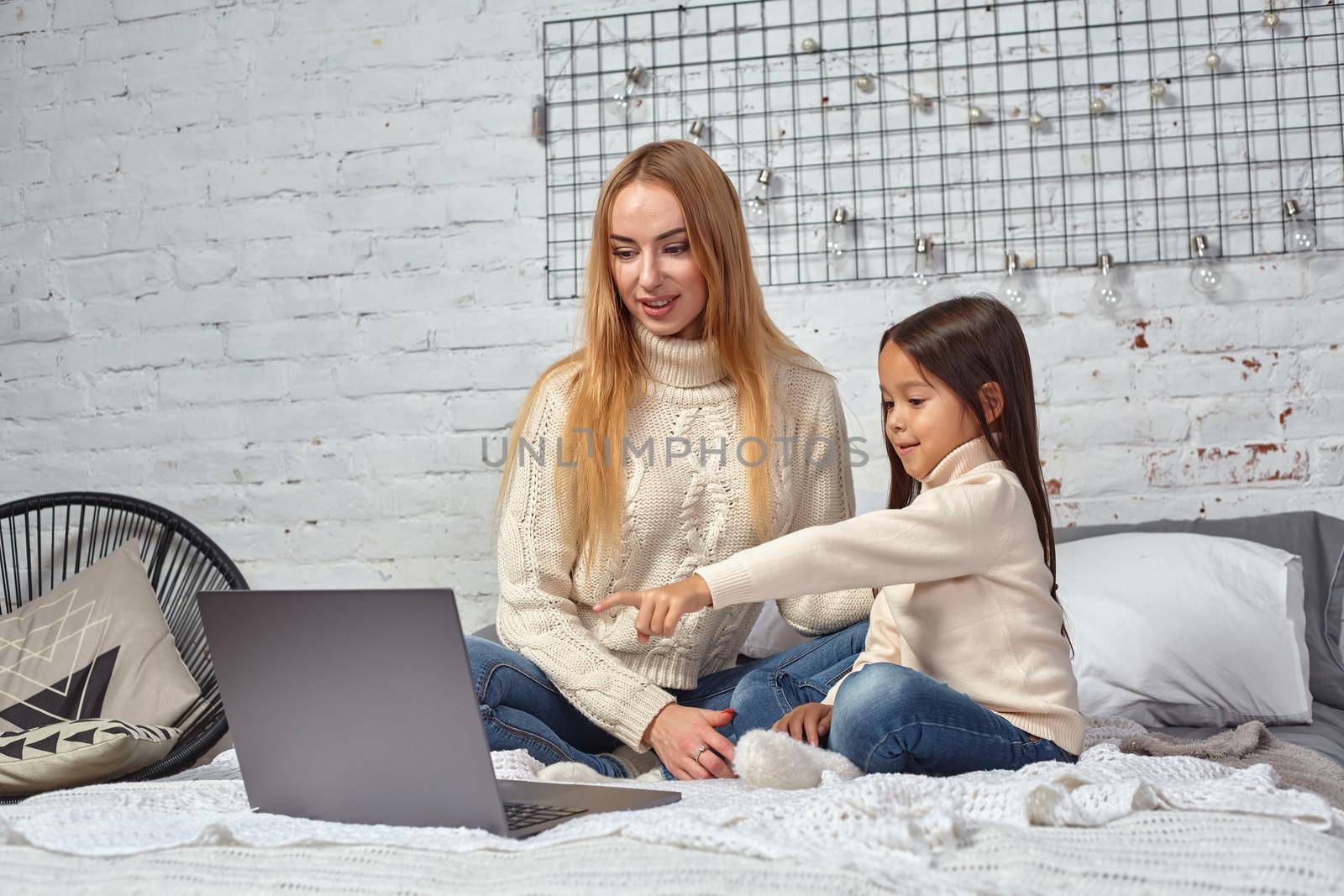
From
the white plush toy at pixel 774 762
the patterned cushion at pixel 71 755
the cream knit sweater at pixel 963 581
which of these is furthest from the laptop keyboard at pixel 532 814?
the patterned cushion at pixel 71 755

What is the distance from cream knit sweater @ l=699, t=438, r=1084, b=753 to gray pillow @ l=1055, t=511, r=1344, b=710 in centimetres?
71

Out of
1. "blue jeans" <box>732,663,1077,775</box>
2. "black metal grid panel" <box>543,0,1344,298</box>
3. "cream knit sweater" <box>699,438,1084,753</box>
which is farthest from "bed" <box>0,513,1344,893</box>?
"black metal grid panel" <box>543,0,1344,298</box>

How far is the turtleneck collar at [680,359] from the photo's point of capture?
162cm

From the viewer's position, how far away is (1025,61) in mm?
2184

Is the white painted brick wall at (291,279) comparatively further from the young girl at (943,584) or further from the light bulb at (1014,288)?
the young girl at (943,584)

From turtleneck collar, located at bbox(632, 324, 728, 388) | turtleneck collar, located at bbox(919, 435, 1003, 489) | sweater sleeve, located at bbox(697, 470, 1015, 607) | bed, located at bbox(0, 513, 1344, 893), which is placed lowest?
bed, located at bbox(0, 513, 1344, 893)

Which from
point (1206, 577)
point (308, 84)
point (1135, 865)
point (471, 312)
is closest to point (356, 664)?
point (1135, 865)

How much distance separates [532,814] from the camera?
96cm

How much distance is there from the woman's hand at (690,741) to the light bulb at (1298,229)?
1441 millimetres

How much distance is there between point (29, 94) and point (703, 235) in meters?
1.84

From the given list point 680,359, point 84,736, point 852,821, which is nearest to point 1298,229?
point 680,359

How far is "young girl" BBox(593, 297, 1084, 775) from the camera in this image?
3.76 feet

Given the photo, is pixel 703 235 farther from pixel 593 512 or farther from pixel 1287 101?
pixel 1287 101

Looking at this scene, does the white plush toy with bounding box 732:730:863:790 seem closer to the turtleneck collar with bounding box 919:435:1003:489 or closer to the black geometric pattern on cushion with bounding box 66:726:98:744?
the turtleneck collar with bounding box 919:435:1003:489
